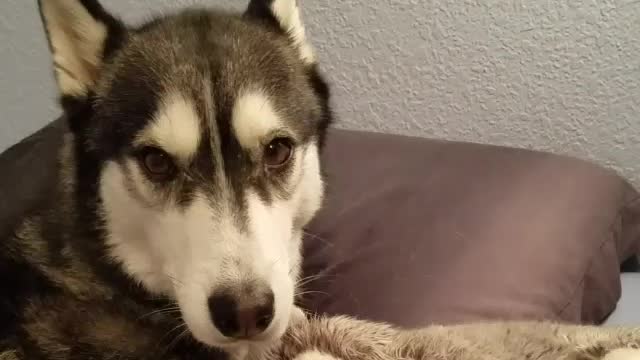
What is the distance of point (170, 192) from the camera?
3.37 ft

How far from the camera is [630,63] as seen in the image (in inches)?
71.5

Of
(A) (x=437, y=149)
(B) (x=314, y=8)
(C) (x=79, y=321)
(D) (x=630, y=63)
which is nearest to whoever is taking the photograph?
(C) (x=79, y=321)

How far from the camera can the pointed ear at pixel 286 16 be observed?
1.23 meters

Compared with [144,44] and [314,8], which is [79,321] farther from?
[314,8]

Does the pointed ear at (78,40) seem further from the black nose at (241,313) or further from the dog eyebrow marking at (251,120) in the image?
the black nose at (241,313)

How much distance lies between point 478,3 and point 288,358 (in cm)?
116

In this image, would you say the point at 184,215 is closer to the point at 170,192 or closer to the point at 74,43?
the point at 170,192

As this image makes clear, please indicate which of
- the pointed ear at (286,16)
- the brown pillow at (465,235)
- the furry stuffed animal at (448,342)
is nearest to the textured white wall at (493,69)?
the brown pillow at (465,235)

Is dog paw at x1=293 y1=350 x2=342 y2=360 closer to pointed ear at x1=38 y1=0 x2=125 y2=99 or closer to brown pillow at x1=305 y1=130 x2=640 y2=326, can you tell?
brown pillow at x1=305 y1=130 x2=640 y2=326

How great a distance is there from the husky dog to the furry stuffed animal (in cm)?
10

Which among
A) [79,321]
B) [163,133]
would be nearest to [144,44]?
[163,133]

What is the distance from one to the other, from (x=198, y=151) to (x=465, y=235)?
2.05 feet

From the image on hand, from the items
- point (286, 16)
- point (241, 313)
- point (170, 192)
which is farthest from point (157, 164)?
point (286, 16)

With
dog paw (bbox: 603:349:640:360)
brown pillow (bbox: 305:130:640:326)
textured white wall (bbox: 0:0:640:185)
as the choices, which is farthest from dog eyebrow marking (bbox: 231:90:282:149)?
textured white wall (bbox: 0:0:640:185)
